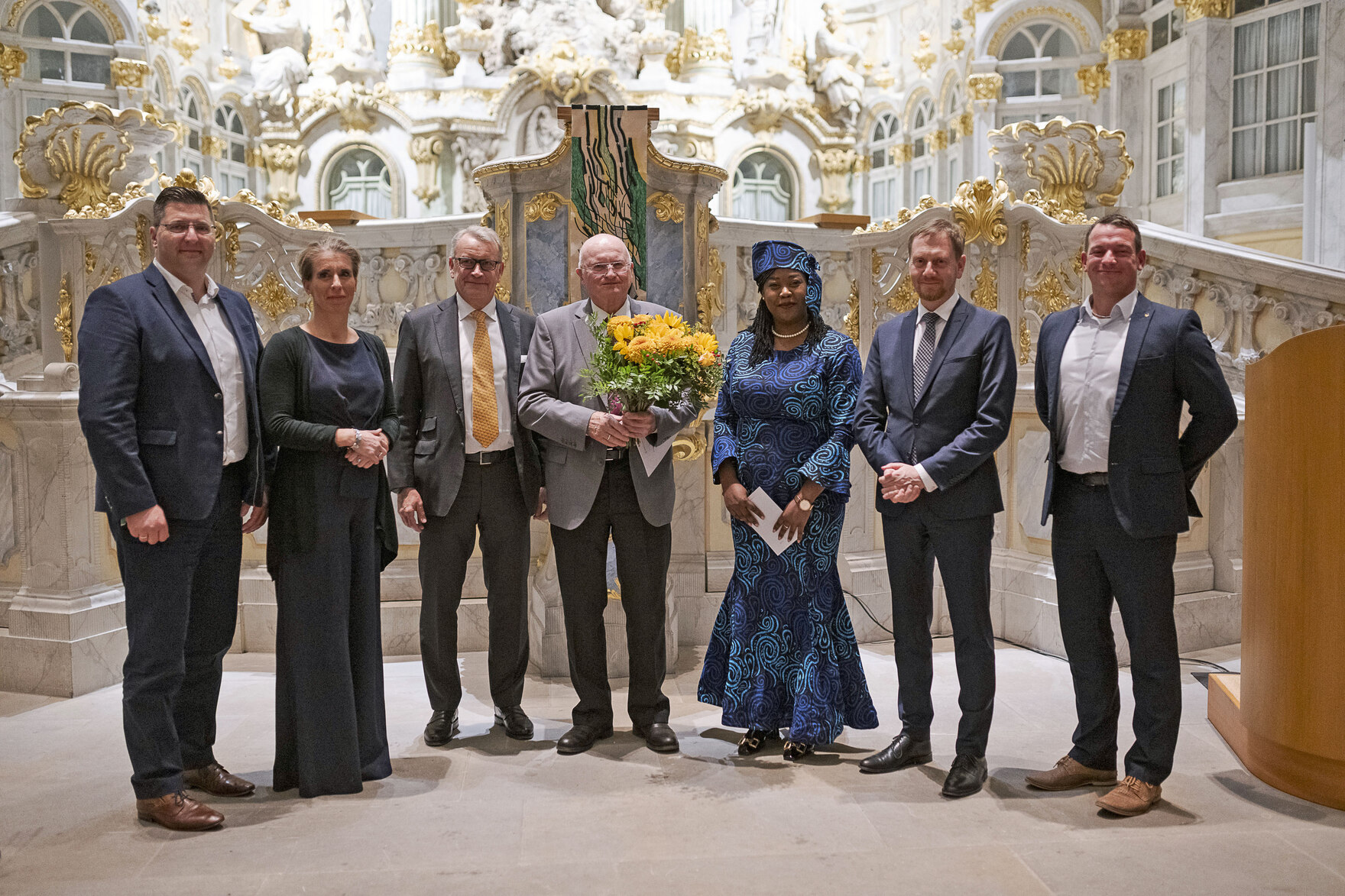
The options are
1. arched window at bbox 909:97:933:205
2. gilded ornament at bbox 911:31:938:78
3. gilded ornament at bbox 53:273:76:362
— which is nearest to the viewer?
gilded ornament at bbox 53:273:76:362

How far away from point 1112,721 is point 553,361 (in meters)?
2.24

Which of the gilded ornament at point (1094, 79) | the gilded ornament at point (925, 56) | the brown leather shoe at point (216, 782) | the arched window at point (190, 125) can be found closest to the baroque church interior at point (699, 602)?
the brown leather shoe at point (216, 782)

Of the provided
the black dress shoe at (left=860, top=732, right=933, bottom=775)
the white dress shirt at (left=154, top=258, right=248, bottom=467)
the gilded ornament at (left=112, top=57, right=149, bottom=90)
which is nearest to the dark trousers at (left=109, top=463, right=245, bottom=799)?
the white dress shirt at (left=154, top=258, right=248, bottom=467)

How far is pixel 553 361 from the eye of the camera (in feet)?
13.4

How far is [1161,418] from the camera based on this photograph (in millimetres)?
3428

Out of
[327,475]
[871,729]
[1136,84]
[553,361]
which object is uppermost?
[1136,84]

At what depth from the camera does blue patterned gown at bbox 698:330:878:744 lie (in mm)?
3910

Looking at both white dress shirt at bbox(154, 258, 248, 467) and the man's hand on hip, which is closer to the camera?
the man's hand on hip

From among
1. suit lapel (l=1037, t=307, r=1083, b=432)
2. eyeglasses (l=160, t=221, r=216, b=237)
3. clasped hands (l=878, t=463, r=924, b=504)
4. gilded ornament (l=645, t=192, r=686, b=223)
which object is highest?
gilded ornament (l=645, t=192, r=686, b=223)

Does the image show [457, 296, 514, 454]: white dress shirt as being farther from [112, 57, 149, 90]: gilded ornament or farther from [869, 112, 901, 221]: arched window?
[869, 112, 901, 221]: arched window

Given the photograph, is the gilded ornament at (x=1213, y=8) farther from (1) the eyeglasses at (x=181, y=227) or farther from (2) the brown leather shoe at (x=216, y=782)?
(2) the brown leather shoe at (x=216, y=782)

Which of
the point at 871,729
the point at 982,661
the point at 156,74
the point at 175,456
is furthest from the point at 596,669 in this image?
the point at 156,74

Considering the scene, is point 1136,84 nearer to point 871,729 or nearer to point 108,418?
point 871,729

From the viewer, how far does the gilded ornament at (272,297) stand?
19.1 ft
